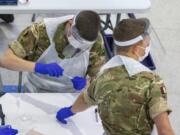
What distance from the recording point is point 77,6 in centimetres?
327

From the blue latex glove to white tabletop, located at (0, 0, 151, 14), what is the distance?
105cm

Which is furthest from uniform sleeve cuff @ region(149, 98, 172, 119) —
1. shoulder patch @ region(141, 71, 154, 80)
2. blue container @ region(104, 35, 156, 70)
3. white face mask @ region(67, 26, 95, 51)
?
blue container @ region(104, 35, 156, 70)

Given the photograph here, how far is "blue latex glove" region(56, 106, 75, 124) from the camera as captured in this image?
2.39m

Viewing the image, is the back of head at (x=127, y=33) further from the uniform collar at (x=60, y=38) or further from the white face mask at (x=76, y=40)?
the uniform collar at (x=60, y=38)

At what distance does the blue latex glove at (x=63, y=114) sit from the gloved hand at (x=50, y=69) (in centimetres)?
28

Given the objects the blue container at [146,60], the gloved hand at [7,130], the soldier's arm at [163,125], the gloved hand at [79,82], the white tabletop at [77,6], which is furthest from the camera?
the blue container at [146,60]

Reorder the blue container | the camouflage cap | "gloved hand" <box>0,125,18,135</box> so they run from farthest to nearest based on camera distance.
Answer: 1. the blue container
2. "gloved hand" <box>0,125,18,135</box>
3. the camouflage cap

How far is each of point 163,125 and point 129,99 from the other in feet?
0.63

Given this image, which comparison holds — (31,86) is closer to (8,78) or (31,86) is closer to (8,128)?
(8,128)

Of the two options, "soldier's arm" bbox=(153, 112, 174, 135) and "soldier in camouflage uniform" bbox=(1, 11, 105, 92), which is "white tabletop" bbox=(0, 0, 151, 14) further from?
"soldier's arm" bbox=(153, 112, 174, 135)

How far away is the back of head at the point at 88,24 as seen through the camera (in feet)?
7.69

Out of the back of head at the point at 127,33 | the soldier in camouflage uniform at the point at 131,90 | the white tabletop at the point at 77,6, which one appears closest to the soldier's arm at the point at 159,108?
the soldier in camouflage uniform at the point at 131,90

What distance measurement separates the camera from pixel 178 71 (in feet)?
13.7

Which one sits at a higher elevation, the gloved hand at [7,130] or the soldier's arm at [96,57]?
the soldier's arm at [96,57]
